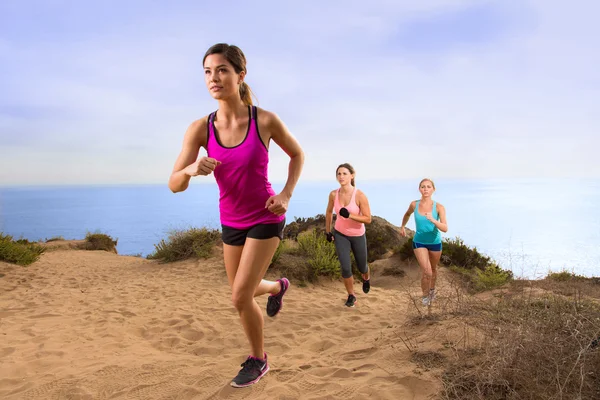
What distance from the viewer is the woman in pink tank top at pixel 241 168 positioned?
3322 mm

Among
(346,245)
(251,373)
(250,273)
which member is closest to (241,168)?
(250,273)

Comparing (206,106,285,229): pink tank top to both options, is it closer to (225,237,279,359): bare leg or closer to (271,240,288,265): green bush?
(225,237,279,359): bare leg

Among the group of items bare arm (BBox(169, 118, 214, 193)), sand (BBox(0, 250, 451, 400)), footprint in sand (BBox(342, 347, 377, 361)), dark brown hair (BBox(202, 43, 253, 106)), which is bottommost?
sand (BBox(0, 250, 451, 400))

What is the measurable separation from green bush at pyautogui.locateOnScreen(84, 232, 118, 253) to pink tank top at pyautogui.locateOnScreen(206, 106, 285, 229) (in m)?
17.2

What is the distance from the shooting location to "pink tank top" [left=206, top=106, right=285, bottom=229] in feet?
10.9

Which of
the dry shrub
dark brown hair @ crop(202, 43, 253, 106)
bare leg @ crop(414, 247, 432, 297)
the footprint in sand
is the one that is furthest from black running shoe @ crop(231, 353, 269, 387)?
bare leg @ crop(414, 247, 432, 297)

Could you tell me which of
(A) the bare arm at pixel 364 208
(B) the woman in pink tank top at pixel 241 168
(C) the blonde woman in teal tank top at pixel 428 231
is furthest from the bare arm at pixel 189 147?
(C) the blonde woman in teal tank top at pixel 428 231

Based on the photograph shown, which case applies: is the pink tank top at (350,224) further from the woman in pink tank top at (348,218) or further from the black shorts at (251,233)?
the black shorts at (251,233)

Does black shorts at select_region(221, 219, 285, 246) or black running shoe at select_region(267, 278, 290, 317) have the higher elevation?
black shorts at select_region(221, 219, 285, 246)

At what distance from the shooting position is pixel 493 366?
3014mm

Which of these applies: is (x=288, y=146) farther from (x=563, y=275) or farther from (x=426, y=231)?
(x=563, y=275)

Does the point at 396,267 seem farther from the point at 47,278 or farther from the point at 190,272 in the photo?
the point at 47,278

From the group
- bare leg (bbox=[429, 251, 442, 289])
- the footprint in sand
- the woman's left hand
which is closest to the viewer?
the woman's left hand

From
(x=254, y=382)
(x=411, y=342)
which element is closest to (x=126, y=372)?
(x=254, y=382)
